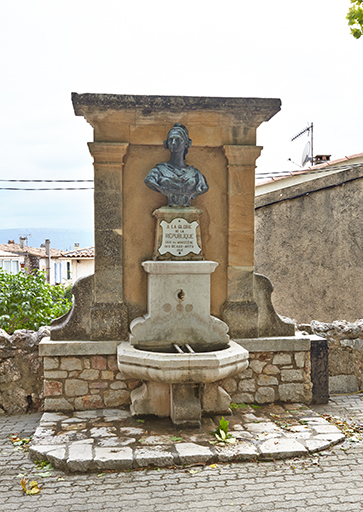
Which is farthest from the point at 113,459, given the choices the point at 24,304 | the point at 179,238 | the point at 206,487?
the point at 24,304

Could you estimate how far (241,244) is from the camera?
570 centimetres

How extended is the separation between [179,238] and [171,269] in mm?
425

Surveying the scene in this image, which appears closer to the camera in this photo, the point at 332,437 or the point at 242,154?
the point at 332,437

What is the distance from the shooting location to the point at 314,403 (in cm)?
574

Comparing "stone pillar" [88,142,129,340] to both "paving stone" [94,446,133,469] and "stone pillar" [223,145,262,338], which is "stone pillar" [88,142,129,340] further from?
"paving stone" [94,446,133,469]

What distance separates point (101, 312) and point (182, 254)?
45.4 inches

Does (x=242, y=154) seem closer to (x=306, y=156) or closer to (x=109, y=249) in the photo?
(x=109, y=249)

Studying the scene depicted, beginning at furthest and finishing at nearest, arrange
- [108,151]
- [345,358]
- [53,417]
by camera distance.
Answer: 1. [345,358]
2. [108,151]
3. [53,417]

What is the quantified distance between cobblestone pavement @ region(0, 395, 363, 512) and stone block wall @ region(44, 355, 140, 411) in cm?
98

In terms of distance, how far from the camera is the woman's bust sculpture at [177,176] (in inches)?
211

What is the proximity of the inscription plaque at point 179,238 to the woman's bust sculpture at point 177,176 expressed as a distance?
24 cm

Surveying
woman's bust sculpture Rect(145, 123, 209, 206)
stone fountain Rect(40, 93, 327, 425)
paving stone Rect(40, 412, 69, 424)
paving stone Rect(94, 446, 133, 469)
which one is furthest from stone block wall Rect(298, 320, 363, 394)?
paving stone Rect(40, 412, 69, 424)

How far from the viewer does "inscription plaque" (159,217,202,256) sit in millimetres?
5375

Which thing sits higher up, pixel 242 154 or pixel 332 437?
pixel 242 154
